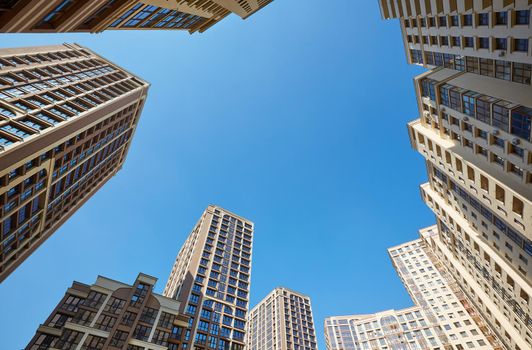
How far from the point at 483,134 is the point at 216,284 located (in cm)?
6057

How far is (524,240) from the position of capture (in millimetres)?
33688

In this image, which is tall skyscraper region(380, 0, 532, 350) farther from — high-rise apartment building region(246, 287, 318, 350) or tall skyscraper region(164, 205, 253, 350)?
high-rise apartment building region(246, 287, 318, 350)

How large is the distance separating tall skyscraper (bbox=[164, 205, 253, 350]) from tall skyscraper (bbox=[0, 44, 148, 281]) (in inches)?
1191

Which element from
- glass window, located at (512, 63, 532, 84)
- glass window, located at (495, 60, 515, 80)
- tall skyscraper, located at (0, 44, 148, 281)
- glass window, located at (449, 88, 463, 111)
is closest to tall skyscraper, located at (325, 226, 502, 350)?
glass window, located at (449, 88, 463, 111)

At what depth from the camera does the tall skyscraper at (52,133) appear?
3806 centimetres

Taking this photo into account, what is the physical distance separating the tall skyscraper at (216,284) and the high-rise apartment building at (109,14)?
2051 inches

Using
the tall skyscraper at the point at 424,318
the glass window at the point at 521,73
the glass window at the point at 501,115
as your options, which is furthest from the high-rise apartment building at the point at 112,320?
the tall skyscraper at the point at 424,318

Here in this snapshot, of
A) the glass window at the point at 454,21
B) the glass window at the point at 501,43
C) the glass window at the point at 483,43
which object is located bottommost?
the glass window at the point at 501,43

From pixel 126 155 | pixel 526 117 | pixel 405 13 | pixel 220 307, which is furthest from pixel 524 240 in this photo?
pixel 126 155

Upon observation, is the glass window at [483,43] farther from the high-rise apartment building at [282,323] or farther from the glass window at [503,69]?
the high-rise apartment building at [282,323]

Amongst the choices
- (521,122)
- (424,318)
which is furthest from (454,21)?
(424,318)

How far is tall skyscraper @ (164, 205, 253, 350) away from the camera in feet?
189

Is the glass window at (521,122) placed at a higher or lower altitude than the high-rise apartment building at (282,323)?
lower

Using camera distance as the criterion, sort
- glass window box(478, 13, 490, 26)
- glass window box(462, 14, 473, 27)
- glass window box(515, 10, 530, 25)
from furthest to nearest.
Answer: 1. glass window box(462, 14, 473, 27)
2. glass window box(478, 13, 490, 26)
3. glass window box(515, 10, 530, 25)
